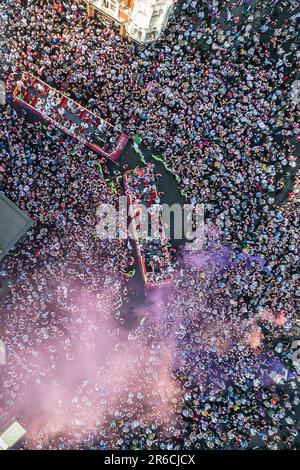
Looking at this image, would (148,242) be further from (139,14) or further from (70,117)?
(139,14)

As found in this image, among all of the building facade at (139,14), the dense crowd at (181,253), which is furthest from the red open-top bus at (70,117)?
the building facade at (139,14)

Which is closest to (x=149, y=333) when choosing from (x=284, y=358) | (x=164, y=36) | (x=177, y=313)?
(x=177, y=313)

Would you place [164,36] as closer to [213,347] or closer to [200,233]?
[200,233]

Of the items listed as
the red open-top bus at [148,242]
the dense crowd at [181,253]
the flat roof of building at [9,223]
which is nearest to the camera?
the flat roof of building at [9,223]

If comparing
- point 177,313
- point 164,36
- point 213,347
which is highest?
point 164,36

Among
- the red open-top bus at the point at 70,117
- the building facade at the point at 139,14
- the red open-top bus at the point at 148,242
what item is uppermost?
the building facade at the point at 139,14

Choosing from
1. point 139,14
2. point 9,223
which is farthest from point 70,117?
point 9,223

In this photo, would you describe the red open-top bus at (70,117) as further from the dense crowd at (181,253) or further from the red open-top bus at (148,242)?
the red open-top bus at (148,242)
